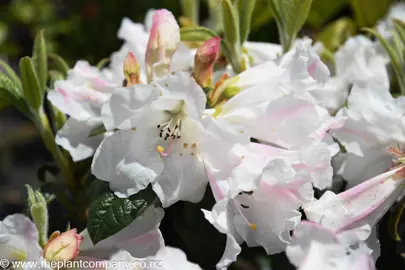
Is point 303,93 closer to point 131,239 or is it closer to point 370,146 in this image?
point 370,146

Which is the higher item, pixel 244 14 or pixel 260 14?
pixel 244 14

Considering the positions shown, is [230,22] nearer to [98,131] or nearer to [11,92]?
[98,131]

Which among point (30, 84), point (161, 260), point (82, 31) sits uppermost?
point (30, 84)

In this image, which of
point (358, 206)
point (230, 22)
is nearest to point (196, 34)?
point (230, 22)

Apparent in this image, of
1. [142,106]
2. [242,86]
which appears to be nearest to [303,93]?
[242,86]

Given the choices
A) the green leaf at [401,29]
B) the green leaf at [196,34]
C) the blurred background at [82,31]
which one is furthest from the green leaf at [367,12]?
the green leaf at [196,34]
